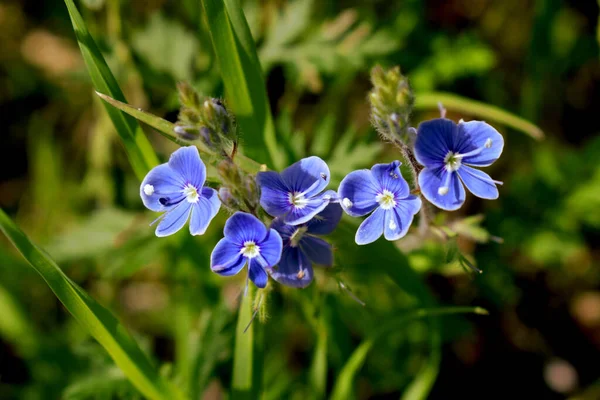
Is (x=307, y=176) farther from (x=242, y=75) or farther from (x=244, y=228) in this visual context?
(x=242, y=75)

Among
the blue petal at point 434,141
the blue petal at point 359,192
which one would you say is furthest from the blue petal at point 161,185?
the blue petal at point 434,141

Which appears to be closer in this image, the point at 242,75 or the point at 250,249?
the point at 250,249

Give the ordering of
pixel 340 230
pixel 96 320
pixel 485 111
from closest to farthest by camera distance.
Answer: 1. pixel 96 320
2. pixel 340 230
3. pixel 485 111

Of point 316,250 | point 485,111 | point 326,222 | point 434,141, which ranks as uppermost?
point 434,141

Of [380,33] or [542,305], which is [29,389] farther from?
[542,305]

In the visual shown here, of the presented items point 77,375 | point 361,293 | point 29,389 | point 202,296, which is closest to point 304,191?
point 361,293

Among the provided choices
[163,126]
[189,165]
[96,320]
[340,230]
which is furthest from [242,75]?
[96,320]

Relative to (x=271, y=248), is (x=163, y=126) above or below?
above

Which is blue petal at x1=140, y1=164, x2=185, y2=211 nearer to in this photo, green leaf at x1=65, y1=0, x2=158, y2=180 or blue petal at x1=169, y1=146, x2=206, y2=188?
blue petal at x1=169, y1=146, x2=206, y2=188
